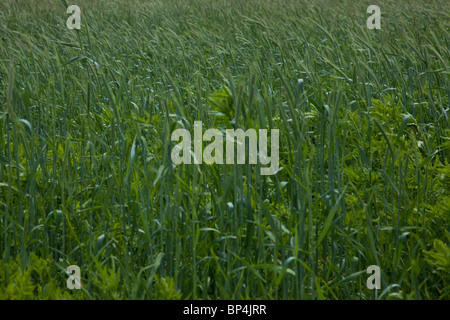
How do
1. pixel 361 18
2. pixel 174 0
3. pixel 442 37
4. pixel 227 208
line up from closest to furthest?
pixel 227 208 → pixel 442 37 → pixel 361 18 → pixel 174 0

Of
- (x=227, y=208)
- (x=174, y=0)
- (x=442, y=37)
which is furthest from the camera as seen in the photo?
(x=174, y=0)

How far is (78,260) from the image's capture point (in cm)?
180
